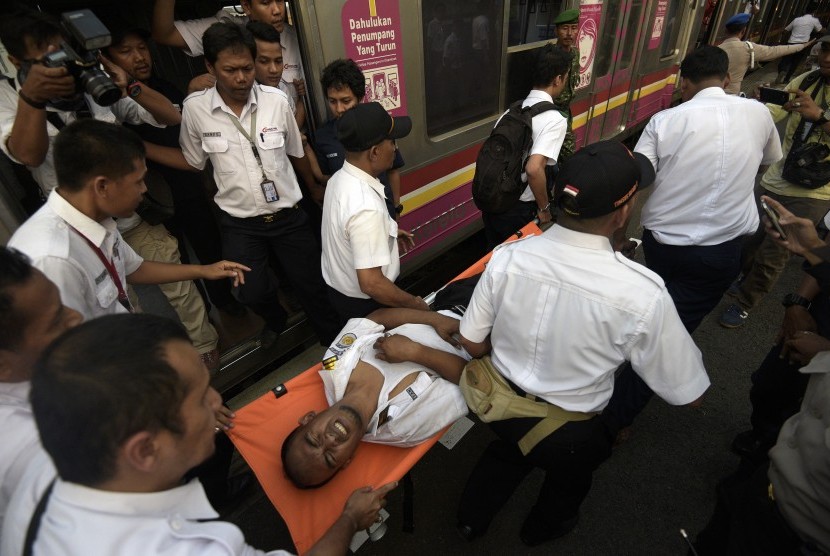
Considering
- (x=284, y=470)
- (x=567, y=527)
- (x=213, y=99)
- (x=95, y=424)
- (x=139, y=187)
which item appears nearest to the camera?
(x=95, y=424)

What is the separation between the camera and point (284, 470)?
66.8 inches

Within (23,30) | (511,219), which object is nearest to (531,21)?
(511,219)

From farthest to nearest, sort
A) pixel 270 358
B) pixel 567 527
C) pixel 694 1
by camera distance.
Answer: pixel 694 1, pixel 270 358, pixel 567 527

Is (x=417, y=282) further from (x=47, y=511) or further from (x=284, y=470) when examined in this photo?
(x=47, y=511)

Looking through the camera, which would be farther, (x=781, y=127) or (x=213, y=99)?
(x=781, y=127)

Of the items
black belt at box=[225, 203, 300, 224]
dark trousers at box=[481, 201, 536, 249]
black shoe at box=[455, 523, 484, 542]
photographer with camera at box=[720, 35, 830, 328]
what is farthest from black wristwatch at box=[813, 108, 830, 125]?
black belt at box=[225, 203, 300, 224]

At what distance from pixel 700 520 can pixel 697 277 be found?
3.91 ft

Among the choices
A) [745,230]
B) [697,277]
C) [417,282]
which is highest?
[745,230]

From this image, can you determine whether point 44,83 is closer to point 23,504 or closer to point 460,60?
point 23,504

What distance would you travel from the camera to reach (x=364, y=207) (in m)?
1.76

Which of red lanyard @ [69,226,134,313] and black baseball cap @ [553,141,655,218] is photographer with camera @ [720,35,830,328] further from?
red lanyard @ [69,226,134,313]

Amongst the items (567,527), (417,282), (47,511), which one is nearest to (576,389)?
(567,527)

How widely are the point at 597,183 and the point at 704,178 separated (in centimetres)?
129

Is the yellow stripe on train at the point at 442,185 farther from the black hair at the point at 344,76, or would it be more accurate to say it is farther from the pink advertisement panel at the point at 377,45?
the black hair at the point at 344,76
